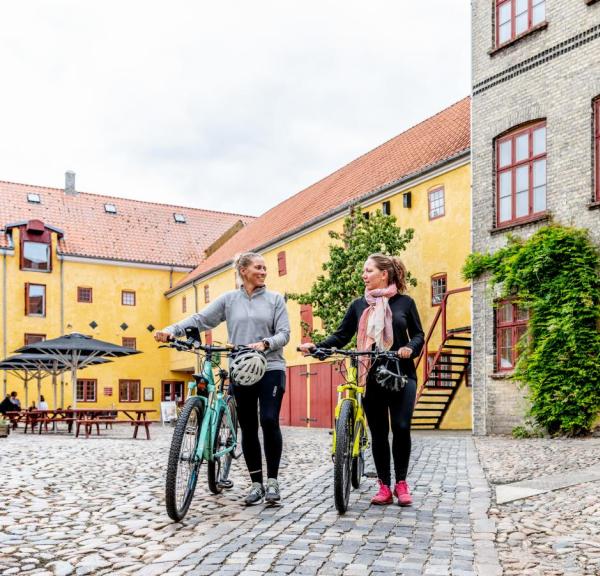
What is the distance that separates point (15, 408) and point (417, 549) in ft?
75.0

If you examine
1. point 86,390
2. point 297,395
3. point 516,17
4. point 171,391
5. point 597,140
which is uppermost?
point 516,17

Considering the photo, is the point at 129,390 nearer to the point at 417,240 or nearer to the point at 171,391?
the point at 171,391

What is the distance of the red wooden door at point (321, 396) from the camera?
81.7 feet

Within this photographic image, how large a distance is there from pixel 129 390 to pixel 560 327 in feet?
96.3

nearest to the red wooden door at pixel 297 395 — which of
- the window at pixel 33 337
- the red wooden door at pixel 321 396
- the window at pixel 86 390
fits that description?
the red wooden door at pixel 321 396

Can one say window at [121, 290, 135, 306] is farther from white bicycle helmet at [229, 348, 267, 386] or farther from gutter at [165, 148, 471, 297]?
white bicycle helmet at [229, 348, 267, 386]

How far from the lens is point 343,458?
554 cm

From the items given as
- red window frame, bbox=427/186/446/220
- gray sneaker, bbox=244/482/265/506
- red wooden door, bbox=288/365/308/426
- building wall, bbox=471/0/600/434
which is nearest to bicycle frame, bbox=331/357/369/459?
gray sneaker, bbox=244/482/265/506

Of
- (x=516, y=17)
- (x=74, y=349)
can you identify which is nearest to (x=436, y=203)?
(x=516, y=17)

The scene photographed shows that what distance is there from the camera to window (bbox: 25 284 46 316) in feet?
123

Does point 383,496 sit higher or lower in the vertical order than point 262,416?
lower

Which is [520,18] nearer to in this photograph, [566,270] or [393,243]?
[566,270]

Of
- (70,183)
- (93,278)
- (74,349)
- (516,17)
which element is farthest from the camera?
(70,183)

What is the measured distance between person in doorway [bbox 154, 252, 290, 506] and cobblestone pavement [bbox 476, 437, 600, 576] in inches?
67.1
